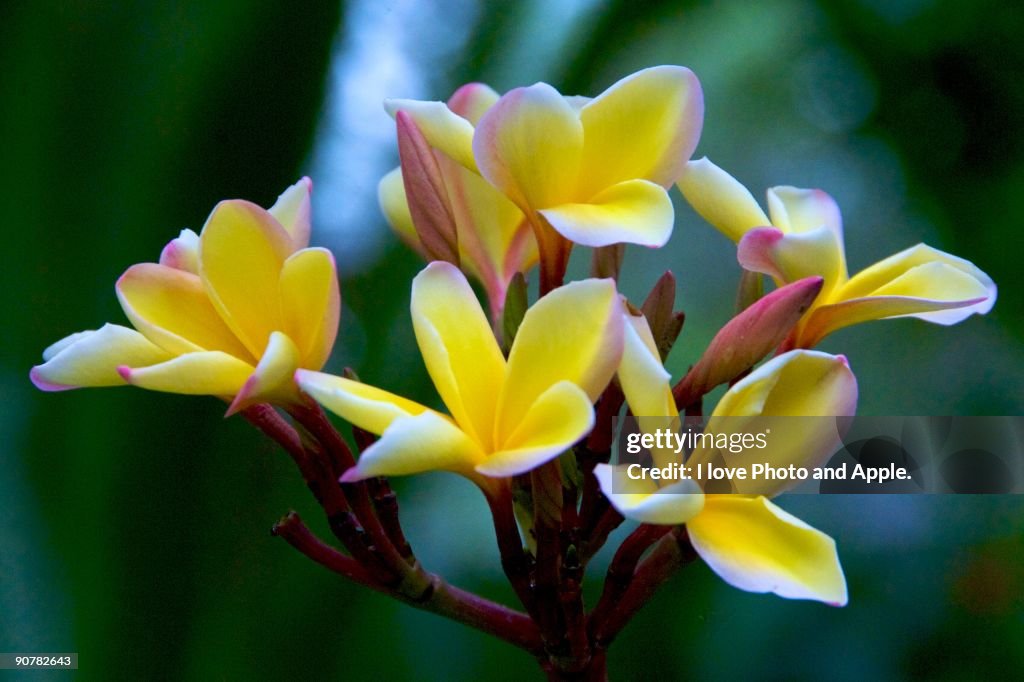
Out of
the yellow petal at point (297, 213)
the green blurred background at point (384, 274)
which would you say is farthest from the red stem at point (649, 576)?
the green blurred background at point (384, 274)

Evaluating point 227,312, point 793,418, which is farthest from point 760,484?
point 227,312

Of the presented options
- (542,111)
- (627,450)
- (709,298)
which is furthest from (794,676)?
(542,111)

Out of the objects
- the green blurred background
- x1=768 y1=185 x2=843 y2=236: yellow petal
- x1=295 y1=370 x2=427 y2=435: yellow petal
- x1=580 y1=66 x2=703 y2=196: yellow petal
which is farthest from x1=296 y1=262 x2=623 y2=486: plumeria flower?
the green blurred background

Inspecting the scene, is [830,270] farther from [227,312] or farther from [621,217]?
[227,312]

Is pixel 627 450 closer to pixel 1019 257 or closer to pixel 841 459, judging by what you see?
pixel 841 459

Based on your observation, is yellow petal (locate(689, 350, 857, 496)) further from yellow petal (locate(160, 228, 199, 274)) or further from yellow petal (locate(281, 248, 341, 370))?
yellow petal (locate(160, 228, 199, 274))

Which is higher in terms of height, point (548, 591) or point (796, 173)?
point (796, 173)
